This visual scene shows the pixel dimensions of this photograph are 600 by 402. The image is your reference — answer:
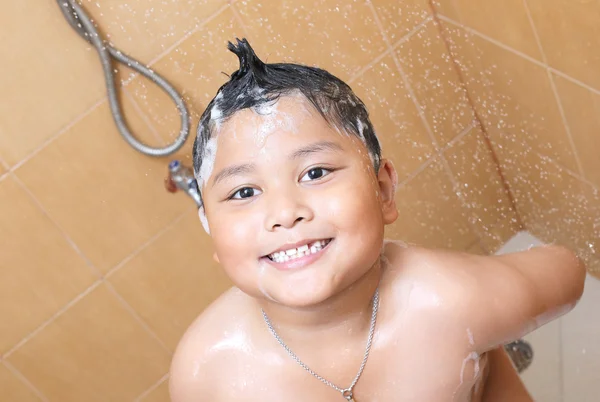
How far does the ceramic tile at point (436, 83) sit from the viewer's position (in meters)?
1.77

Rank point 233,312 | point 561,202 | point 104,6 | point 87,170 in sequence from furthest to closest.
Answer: point 561,202, point 87,170, point 104,6, point 233,312

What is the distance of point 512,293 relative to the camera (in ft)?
3.64

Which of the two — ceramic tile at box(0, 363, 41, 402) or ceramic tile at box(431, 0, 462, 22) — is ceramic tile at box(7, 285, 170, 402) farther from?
ceramic tile at box(431, 0, 462, 22)

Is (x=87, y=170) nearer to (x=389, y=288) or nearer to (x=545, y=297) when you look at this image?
(x=389, y=288)

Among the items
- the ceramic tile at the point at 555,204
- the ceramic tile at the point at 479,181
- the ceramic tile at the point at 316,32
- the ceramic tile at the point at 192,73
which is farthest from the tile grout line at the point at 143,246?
the ceramic tile at the point at 555,204

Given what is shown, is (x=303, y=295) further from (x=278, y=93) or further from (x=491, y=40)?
(x=491, y=40)

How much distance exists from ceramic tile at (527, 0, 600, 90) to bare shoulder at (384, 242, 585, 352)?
35 centimetres

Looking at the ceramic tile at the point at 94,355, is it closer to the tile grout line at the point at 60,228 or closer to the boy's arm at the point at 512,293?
the tile grout line at the point at 60,228

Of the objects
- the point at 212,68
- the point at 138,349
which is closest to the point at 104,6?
the point at 212,68

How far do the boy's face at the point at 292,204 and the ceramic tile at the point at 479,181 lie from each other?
0.97 meters

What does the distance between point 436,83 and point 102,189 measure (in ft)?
2.57

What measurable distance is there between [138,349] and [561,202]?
102cm

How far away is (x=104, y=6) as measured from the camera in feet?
4.99

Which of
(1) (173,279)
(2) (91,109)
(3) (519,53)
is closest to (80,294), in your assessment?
(1) (173,279)
